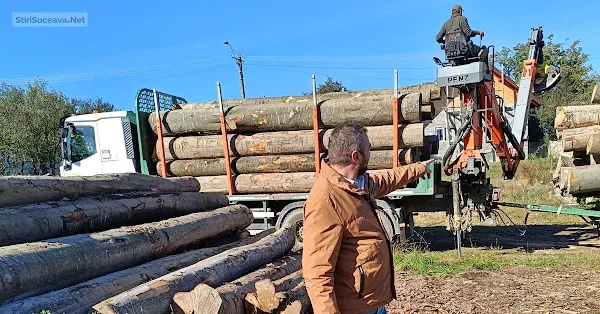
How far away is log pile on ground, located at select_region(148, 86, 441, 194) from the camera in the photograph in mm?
8508

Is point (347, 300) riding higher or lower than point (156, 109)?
lower

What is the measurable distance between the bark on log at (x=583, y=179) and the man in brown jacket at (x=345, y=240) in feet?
27.4

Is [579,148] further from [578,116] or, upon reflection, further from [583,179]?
[583,179]

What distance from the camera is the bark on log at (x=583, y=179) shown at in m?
9.84

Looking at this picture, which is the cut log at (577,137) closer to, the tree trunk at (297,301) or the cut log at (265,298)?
the tree trunk at (297,301)

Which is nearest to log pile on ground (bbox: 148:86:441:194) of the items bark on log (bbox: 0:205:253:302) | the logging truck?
the logging truck

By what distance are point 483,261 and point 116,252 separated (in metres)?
5.85

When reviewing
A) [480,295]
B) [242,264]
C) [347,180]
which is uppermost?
[347,180]

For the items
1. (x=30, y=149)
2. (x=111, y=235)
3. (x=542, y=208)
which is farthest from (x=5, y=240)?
(x=30, y=149)

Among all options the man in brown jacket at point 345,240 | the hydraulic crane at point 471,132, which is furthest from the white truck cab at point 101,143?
the man in brown jacket at point 345,240

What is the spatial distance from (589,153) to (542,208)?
89.5 inches

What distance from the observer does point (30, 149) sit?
91.8ft

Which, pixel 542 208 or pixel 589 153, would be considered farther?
pixel 589 153

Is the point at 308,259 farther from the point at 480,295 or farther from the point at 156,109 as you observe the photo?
the point at 156,109
